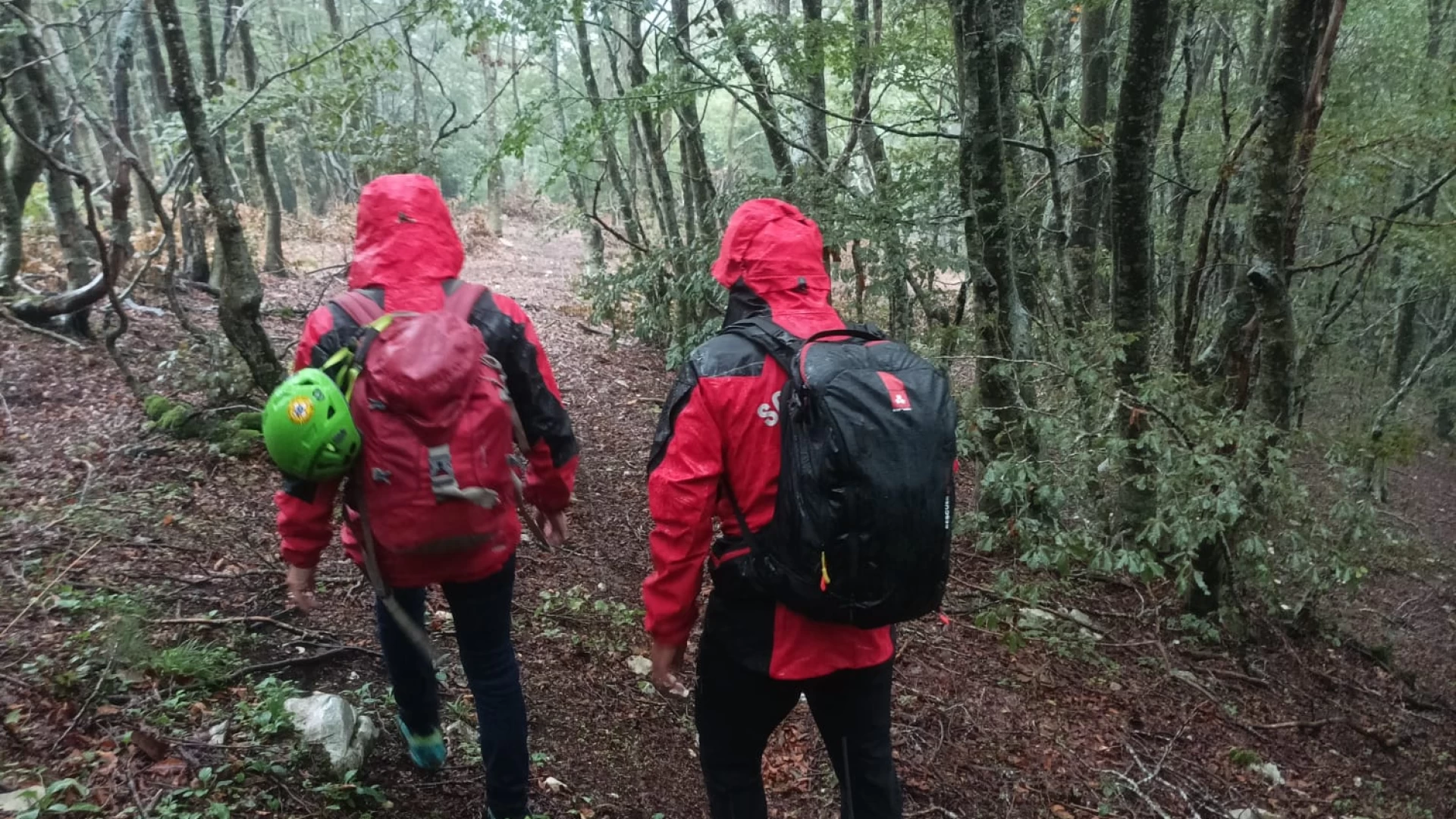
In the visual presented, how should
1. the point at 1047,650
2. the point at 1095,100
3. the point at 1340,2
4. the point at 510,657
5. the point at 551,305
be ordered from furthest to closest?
the point at 551,305, the point at 1095,100, the point at 1340,2, the point at 1047,650, the point at 510,657

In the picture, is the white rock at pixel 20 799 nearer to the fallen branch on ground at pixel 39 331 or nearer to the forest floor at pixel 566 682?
the forest floor at pixel 566 682

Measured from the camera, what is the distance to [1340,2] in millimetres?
5734

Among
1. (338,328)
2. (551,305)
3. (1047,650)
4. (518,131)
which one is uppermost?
(518,131)

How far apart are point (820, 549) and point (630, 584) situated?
11.2 feet

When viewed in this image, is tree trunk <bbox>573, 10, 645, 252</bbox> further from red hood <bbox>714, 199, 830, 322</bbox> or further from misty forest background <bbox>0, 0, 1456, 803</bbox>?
red hood <bbox>714, 199, 830, 322</bbox>

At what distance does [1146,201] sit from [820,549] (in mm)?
4576

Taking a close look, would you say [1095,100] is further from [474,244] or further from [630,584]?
[474,244]

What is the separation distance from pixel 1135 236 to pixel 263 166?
33.2 ft

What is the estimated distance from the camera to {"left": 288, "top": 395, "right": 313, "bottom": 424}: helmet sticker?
2172 mm

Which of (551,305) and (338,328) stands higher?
(338,328)

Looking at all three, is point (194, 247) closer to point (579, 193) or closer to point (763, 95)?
point (579, 193)

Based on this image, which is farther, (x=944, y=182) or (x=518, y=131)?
(x=518, y=131)

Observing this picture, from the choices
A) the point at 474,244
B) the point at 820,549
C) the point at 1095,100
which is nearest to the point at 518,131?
the point at 820,549

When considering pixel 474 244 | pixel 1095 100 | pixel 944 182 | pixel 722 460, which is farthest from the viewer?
pixel 474 244
